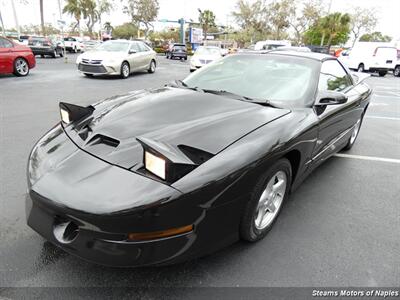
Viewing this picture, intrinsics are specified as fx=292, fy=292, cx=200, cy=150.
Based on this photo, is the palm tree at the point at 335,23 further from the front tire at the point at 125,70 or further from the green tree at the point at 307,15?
the front tire at the point at 125,70

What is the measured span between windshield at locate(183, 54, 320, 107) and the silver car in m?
8.69

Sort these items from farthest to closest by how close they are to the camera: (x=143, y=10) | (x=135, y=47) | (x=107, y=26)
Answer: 1. (x=107, y=26)
2. (x=143, y=10)
3. (x=135, y=47)

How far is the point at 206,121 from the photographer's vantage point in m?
2.18

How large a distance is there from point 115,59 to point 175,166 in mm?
10826

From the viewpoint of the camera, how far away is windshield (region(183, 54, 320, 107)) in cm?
277

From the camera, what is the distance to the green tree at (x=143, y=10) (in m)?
49.5

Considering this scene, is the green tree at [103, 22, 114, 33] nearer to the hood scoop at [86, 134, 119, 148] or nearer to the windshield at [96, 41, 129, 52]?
the windshield at [96, 41, 129, 52]

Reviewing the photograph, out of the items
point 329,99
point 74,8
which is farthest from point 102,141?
point 74,8

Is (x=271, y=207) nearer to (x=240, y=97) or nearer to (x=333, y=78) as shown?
(x=240, y=97)

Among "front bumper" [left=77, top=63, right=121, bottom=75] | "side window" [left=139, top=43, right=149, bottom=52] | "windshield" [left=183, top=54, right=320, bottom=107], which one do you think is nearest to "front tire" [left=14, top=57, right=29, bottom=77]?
"front bumper" [left=77, top=63, right=121, bottom=75]

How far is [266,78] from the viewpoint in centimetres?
298

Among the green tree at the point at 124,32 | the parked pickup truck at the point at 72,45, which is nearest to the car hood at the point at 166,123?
the parked pickup truck at the point at 72,45

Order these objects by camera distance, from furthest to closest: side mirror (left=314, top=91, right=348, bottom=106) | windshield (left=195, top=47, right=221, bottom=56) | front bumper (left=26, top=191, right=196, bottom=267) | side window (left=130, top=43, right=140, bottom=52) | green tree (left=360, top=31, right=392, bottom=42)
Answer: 1. green tree (left=360, top=31, right=392, bottom=42)
2. windshield (left=195, top=47, right=221, bottom=56)
3. side window (left=130, top=43, right=140, bottom=52)
4. side mirror (left=314, top=91, right=348, bottom=106)
5. front bumper (left=26, top=191, right=196, bottom=267)

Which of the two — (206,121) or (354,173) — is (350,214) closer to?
(354,173)
